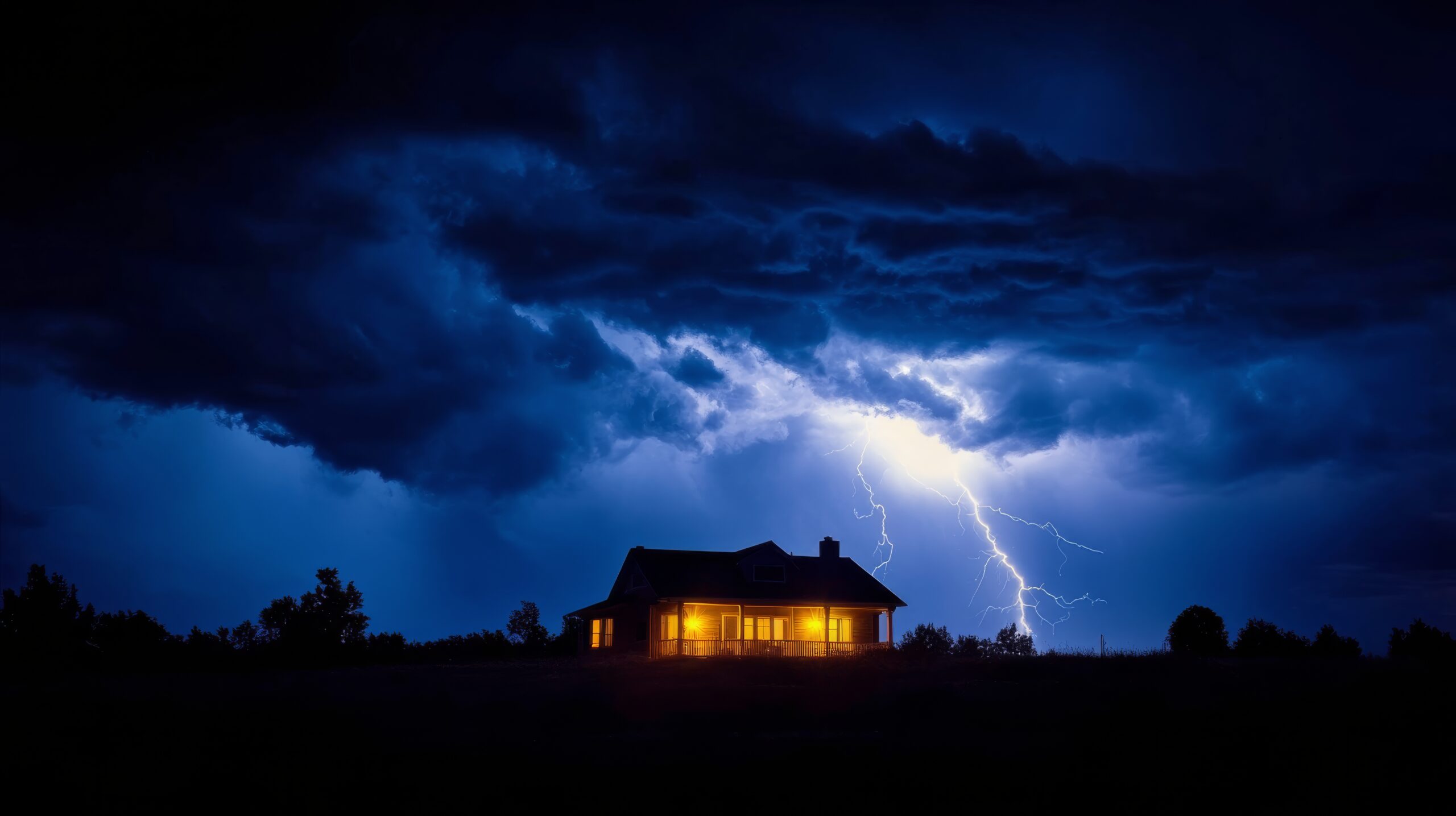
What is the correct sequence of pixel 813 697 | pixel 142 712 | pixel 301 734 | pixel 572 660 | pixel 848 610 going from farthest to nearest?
1. pixel 848 610
2. pixel 572 660
3. pixel 813 697
4. pixel 142 712
5. pixel 301 734

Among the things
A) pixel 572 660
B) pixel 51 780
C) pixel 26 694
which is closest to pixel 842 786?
pixel 51 780

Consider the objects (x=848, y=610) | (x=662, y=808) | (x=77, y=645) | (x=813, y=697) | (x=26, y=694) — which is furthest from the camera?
(x=77, y=645)

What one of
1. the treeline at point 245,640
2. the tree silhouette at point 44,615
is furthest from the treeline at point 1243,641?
the tree silhouette at point 44,615

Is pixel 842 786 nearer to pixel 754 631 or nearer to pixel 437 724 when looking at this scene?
pixel 437 724

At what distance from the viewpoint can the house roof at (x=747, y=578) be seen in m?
52.1

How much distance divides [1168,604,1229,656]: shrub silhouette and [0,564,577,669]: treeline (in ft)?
120

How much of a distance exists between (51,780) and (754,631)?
3777 centimetres

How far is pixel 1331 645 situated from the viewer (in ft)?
194

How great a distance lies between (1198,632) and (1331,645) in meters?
7.49

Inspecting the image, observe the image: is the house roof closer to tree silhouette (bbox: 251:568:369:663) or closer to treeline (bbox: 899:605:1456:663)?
treeline (bbox: 899:605:1456:663)

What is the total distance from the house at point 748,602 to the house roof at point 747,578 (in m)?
0.05

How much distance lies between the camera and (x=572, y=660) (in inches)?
1986

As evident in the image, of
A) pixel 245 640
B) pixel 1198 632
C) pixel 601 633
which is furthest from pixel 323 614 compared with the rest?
pixel 1198 632

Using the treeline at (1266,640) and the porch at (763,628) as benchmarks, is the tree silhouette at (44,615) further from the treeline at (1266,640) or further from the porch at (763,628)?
the treeline at (1266,640)
